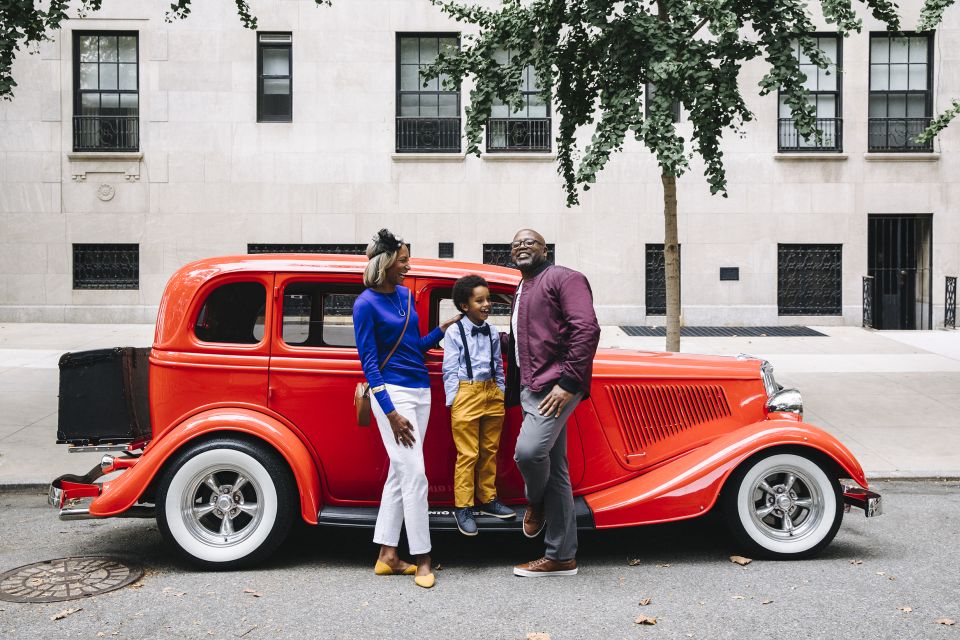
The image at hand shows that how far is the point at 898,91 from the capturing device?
19.5 m

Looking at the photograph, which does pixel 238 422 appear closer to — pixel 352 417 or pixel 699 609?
pixel 352 417

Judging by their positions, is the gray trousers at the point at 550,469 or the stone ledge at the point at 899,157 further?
the stone ledge at the point at 899,157

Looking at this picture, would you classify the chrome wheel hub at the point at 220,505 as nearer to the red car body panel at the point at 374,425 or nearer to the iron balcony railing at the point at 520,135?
the red car body panel at the point at 374,425

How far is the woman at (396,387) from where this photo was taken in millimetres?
4977

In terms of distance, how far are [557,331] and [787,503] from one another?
1.74m

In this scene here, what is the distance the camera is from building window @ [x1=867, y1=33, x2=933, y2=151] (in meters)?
19.4

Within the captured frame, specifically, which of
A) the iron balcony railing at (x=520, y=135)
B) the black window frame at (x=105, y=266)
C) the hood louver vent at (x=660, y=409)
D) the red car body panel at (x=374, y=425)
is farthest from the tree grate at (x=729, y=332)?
the red car body panel at (x=374, y=425)

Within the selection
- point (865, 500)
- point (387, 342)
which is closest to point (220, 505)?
point (387, 342)

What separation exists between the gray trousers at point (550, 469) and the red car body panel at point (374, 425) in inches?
11.1

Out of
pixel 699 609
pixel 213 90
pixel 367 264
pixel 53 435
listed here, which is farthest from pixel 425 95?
pixel 699 609

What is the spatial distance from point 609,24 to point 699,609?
607 centimetres

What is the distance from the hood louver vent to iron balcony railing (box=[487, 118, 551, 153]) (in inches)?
555

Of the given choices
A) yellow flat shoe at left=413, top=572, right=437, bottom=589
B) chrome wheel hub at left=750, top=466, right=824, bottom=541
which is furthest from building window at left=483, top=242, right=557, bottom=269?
yellow flat shoe at left=413, top=572, right=437, bottom=589

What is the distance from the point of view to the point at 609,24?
8969 millimetres
